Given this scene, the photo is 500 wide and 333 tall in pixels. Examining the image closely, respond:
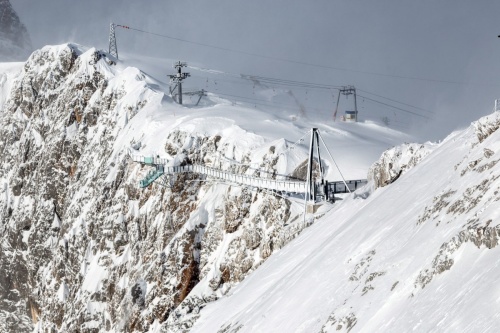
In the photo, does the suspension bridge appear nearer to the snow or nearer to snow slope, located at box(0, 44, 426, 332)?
snow slope, located at box(0, 44, 426, 332)

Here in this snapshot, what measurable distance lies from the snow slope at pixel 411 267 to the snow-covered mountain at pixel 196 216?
97 mm

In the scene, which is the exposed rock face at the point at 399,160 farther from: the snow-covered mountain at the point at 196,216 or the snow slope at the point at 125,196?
the snow slope at the point at 125,196

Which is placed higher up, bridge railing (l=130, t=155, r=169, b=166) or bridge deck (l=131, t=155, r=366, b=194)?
bridge railing (l=130, t=155, r=169, b=166)

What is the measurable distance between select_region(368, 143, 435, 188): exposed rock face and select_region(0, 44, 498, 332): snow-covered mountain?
0.43ft

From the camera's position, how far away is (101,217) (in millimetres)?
94438

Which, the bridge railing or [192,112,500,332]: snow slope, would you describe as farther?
the bridge railing

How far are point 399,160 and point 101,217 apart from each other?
5921 cm

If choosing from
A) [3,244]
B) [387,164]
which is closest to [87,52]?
[3,244]

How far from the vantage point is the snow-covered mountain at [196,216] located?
24109mm

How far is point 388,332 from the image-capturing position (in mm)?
18656

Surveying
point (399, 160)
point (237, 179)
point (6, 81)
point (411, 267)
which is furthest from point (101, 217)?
point (411, 267)

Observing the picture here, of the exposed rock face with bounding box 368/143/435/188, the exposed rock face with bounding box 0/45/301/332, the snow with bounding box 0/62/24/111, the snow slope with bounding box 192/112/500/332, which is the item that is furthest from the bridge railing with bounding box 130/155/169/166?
the snow with bounding box 0/62/24/111

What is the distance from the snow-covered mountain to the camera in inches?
949

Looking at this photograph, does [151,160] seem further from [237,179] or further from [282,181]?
[282,181]
